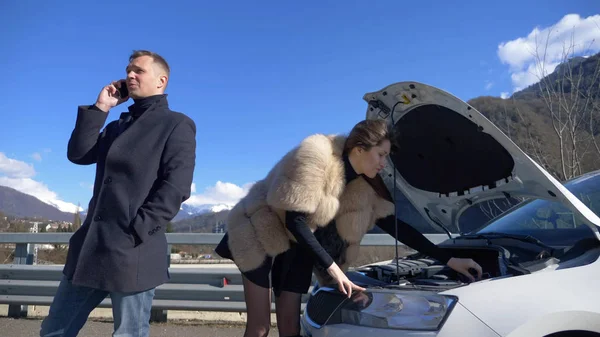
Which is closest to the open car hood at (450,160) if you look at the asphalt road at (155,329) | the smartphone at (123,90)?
the smartphone at (123,90)

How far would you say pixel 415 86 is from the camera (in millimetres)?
2852

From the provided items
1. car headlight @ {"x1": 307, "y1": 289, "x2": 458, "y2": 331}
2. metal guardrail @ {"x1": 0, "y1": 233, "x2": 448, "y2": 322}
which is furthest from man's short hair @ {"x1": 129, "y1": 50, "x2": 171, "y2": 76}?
metal guardrail @ {"x1": 0, "y1": 233, "x2": 448, "y2": 322}

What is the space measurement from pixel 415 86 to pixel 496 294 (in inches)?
51.1

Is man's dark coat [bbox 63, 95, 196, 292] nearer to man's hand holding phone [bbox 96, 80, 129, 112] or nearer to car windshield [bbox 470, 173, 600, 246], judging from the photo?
man's hand holding phone [bbox 96, 80, 129, 112]

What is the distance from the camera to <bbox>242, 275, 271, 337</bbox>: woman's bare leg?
2.70 metres

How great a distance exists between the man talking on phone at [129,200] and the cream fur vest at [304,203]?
47cm

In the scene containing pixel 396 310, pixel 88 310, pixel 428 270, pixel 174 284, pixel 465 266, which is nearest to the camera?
pixel 396 310

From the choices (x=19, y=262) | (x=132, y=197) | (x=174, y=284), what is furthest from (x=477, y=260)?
(x=19, y=262)

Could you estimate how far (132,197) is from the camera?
7.66ft

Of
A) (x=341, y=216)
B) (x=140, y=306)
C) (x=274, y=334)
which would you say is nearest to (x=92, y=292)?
(x=140, y=306)

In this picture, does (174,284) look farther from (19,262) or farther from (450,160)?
(450,160)

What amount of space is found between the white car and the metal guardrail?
1.57 meters

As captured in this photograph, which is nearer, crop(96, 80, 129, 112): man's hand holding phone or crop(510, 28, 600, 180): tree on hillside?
crop(96, 80, 129, 112): man's hand holding phone

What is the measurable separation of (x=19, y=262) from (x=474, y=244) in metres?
5.54
